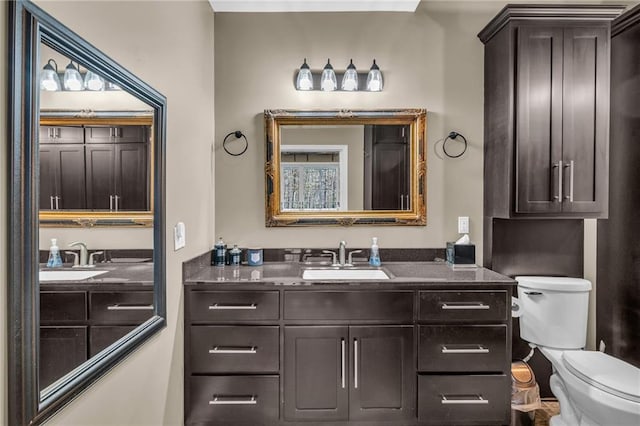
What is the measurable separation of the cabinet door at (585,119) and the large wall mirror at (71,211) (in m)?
2.17

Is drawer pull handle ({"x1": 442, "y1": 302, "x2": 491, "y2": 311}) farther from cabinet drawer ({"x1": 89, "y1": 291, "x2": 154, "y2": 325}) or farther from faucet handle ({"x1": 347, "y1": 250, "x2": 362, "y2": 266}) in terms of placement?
cabinet drawer ({"x1": 89, "y1": 291, "x2": 154, "y2": 325})

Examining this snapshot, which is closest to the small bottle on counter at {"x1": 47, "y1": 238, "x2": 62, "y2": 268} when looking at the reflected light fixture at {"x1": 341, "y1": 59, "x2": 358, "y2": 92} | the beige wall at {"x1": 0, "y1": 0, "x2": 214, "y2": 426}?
the beige wall at {"x1": 0, "y1": 0, "x2": 214, "y2": 426}

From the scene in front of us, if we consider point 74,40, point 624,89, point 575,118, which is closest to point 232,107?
point 74,40

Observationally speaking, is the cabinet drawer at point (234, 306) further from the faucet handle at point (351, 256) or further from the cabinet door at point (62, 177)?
the cabinet door at point (62, 177)

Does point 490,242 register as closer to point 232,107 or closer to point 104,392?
point 232,107

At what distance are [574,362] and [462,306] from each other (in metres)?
0.60

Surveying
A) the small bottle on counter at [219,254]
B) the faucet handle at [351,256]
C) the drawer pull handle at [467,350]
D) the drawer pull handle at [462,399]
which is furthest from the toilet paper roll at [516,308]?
the small bottle on counter at [219,254]

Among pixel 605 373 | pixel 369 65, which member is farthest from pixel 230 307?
pixel 605 373

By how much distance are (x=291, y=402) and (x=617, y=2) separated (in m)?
3.14

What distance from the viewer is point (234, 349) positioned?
6.52ft

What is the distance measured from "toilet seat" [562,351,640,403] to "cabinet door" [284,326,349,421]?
1.14 meters

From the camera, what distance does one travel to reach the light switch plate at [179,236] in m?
1.87

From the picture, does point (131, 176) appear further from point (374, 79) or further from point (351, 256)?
point (374, 79)

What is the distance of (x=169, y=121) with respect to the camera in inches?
71.2
